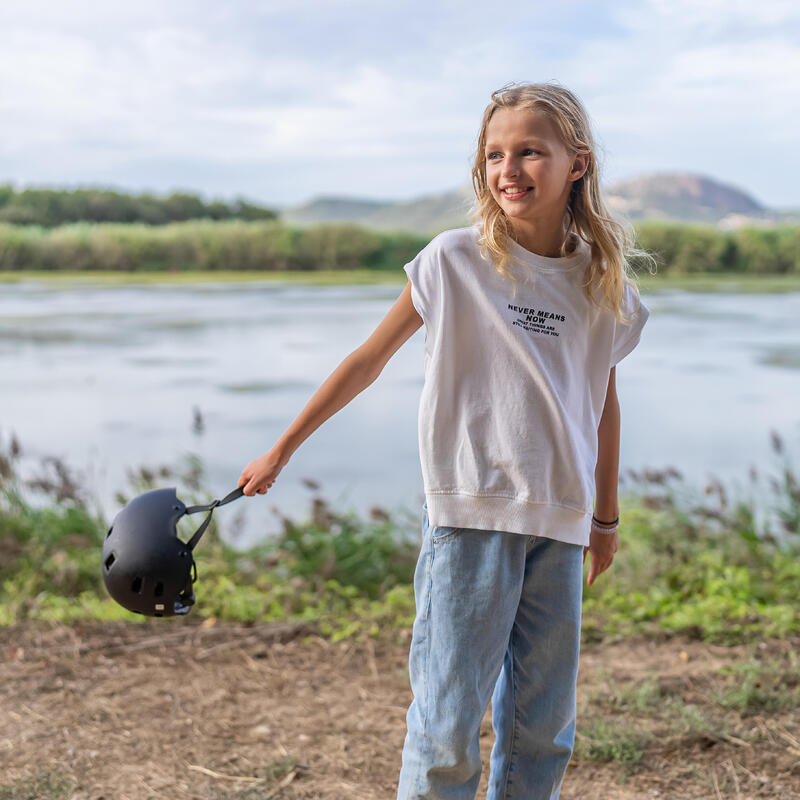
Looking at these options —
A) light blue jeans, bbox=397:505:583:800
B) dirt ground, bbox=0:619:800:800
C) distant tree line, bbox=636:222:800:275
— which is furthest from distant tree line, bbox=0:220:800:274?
light blue jeans, bbox=397:505:583:800

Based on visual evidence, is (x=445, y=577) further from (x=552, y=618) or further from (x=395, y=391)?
(x=395, y=391)

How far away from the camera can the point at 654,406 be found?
5.28 m

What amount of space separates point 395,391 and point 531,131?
12.3 ft

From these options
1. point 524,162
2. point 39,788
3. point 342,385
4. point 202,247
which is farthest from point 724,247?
point 39,788

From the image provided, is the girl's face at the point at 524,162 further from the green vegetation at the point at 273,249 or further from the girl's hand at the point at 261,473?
the green vegetation at the point at 273,249

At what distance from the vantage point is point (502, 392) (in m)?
1.61

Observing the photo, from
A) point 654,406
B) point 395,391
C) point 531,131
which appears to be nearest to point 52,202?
point 395,391

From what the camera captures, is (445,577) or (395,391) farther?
(395,391)

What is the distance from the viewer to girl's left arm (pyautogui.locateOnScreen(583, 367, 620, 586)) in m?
1.81

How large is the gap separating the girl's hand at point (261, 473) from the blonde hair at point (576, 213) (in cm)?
54

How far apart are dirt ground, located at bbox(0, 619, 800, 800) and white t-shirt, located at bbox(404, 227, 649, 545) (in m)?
1.02

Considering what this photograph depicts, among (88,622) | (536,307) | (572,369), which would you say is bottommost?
(88,622)

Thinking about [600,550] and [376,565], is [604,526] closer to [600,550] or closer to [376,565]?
[600,550]

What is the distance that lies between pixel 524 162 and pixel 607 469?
2.10 feet
